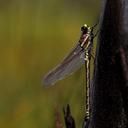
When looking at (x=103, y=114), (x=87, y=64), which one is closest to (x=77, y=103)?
(x=87, y=64)

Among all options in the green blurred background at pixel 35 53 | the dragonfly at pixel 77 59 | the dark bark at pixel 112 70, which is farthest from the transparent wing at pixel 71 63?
the green blurred background at pixel 35 53

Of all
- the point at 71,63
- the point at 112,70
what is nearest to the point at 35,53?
the point at 71,63

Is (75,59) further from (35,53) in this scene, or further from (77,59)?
(35,53)

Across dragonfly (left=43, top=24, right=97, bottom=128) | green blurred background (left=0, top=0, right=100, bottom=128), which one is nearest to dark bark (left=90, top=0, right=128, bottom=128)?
dragonfly (left=43, top=24, right=97, bottom=128)

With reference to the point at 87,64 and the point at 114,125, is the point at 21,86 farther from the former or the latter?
the point at 114,125

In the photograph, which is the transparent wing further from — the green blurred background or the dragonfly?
the green blurred background

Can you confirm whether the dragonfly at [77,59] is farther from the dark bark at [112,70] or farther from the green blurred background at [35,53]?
the green blurred background at [35,53]
